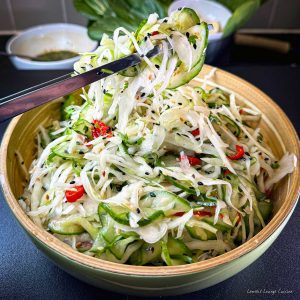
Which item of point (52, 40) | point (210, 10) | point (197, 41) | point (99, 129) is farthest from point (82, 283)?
point (210, 10)

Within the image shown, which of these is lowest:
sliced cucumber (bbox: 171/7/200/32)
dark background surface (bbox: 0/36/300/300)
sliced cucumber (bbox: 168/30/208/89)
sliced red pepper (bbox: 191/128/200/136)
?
dark background surface (bbox: 0/36/300/300)

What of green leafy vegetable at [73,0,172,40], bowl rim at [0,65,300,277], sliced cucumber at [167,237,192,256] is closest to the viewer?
bowl rim at [0,65,300,277]

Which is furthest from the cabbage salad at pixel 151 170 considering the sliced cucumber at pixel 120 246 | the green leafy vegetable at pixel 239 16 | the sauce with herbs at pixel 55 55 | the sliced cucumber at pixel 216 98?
the sauce with herbs at pixel 55 55

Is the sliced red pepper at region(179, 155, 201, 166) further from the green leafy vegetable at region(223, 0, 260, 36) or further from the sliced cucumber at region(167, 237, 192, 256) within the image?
the green leafy vegetable at region(223, 0, 260, 36)

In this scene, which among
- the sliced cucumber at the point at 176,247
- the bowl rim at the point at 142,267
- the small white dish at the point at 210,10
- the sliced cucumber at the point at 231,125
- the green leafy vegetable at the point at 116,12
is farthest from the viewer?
the small white dish at the point at 210,10

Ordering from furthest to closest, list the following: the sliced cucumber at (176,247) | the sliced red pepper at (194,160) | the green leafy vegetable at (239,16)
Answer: the green leafy vegetable at (239,16) → the sliced red pepper at (194,160) → the sliced cucumber at (176,247)

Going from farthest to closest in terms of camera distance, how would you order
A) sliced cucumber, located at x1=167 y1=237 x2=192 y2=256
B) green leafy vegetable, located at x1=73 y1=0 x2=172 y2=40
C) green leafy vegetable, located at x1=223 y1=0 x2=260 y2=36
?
1. green leafy vegetable, located at x1=73 y1=0 x2=172 y2=40
2. green leafy vegetable, located at x1=223 y1=0 x2=260 y2=36
3. sliced cucumber, located at x1=167 y1=237 x2=192 y2=256

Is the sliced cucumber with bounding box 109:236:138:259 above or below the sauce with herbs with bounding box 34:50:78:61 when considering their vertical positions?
above

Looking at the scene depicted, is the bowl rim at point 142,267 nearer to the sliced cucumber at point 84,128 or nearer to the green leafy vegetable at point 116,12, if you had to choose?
the sliced cucumber at point 84,128

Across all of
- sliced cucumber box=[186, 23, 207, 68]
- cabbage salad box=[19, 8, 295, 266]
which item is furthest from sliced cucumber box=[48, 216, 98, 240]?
sliced cucumber box=[186, 23, 207, 68]
